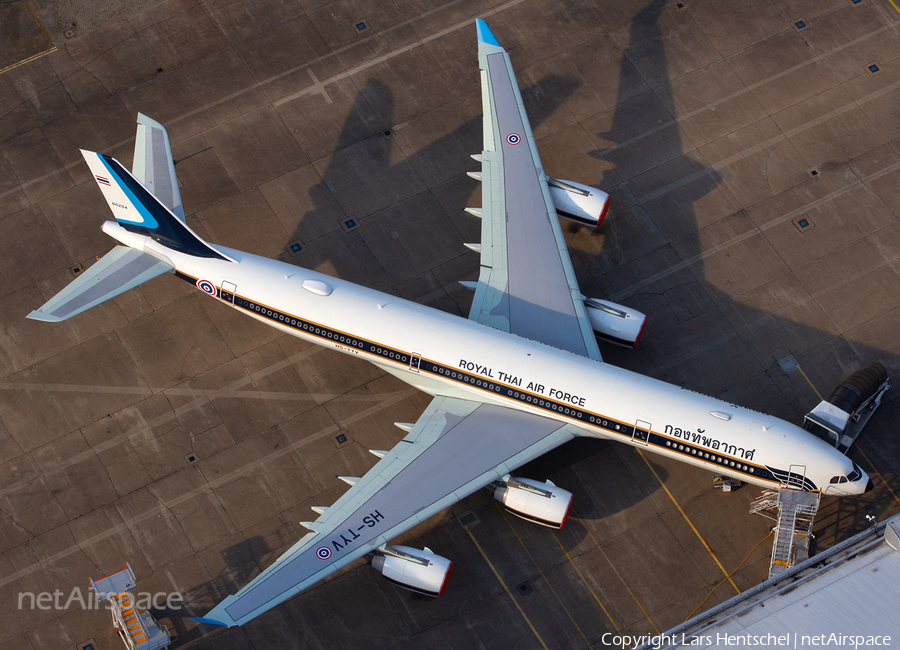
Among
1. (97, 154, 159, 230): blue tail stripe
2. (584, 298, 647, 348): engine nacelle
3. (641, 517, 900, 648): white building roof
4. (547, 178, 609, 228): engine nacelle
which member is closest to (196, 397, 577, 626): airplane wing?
(584, 298, 647, 348): engine nacelle

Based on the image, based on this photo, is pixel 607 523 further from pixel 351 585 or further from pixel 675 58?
pixel 675 58

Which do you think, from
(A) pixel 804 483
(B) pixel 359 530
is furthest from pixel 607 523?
(B) pixel 359 530

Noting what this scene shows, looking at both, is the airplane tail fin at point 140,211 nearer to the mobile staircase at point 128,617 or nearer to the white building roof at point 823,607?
the mobile staircase at point 128,617

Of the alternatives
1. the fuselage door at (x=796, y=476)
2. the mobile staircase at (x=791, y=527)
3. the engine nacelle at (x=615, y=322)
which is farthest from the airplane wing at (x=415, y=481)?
the mobile staircase at (x=791, y=527)

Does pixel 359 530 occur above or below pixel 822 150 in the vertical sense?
below

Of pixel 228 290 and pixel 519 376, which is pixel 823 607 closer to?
pixel 519 376

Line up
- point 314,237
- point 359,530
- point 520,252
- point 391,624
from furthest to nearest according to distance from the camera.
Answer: point 314,237 < point 520,252 < point 391,624 < point 359,530

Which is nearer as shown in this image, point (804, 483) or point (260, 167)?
point (804, 483)
